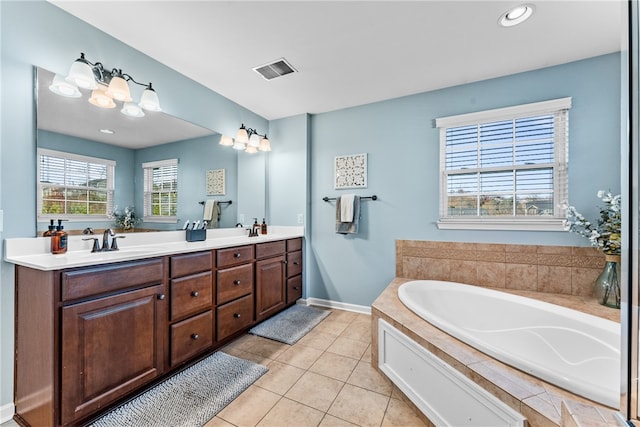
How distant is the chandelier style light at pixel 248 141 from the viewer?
2.91 m

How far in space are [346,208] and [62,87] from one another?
7.98 feet

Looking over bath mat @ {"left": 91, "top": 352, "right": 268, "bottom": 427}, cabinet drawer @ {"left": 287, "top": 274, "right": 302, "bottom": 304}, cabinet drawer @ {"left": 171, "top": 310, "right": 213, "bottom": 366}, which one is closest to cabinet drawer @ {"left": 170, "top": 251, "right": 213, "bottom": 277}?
cabinet drawer @ {"left": 171, "top": 310, "right": 213, "bottom": 366}

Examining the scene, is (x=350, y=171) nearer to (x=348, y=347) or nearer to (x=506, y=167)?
(x=506, y=167)

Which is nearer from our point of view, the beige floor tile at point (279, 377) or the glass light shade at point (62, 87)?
the glass light shade at point (62, 87)

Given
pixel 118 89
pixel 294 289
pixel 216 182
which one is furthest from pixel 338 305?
pixel 118 89

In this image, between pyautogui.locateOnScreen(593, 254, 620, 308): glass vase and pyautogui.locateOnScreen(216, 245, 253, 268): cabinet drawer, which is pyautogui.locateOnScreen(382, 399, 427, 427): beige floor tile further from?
pyautogui.locateOnScreen(593, 254, 620, 308): glass vase

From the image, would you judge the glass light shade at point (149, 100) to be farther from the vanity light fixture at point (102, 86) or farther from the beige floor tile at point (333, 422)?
the beige floor tile at point (333, 422)

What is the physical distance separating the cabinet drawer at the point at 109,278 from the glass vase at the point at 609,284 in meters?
3.08

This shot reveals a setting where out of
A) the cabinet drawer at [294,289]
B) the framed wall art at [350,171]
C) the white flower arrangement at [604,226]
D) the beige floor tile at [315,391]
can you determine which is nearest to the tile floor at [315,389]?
the beige floor tile at [315,391]

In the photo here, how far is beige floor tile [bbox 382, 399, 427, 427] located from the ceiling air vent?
256cm

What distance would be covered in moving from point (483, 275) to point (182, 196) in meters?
2.88

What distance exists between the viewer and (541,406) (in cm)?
95

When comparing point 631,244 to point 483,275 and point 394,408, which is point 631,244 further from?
point 483,275

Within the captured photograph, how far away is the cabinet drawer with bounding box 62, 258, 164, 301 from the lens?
4.31 ft
